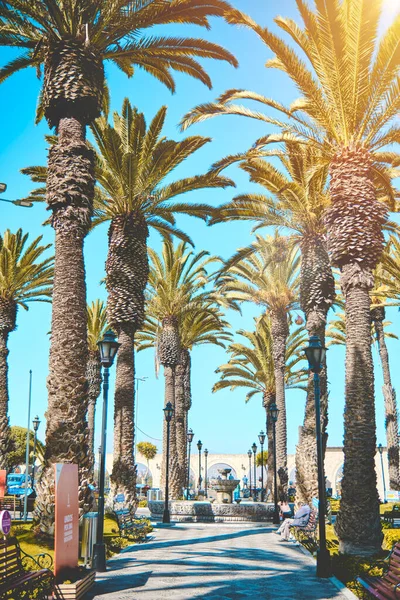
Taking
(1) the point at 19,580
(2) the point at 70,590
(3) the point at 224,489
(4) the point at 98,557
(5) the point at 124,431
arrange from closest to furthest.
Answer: (1) the point at 19,580 → (2) the point at 70,590 → (4) the point at 98,557 → (5) the point at 124,431 → (3) the point at 224,489

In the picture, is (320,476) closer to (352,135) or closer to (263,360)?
(352,135)

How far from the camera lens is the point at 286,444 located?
30297mm

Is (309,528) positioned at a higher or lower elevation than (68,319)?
lower

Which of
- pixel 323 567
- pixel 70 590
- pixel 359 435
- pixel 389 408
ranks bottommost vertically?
pixel 323 567

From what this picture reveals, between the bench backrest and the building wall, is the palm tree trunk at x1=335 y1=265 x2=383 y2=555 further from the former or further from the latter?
the building wall

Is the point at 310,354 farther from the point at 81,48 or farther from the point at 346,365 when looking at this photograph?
the point at 81,48

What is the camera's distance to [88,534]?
35.6ft

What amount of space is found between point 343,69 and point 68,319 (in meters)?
8.36

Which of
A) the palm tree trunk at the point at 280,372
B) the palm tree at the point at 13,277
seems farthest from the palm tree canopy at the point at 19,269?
the palm tree trunk at the point at 280,372

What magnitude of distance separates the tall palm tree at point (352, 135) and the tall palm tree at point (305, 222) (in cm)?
430

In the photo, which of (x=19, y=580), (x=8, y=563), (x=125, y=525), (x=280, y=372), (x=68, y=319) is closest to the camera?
(x=19, y=580)

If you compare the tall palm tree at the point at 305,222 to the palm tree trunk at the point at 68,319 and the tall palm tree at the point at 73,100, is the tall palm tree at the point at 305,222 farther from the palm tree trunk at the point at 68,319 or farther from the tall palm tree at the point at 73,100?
the palm tree trunk at the point at 68,319

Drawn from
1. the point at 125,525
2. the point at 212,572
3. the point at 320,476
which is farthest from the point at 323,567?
the point at 125,525

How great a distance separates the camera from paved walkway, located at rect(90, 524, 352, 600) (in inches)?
352
